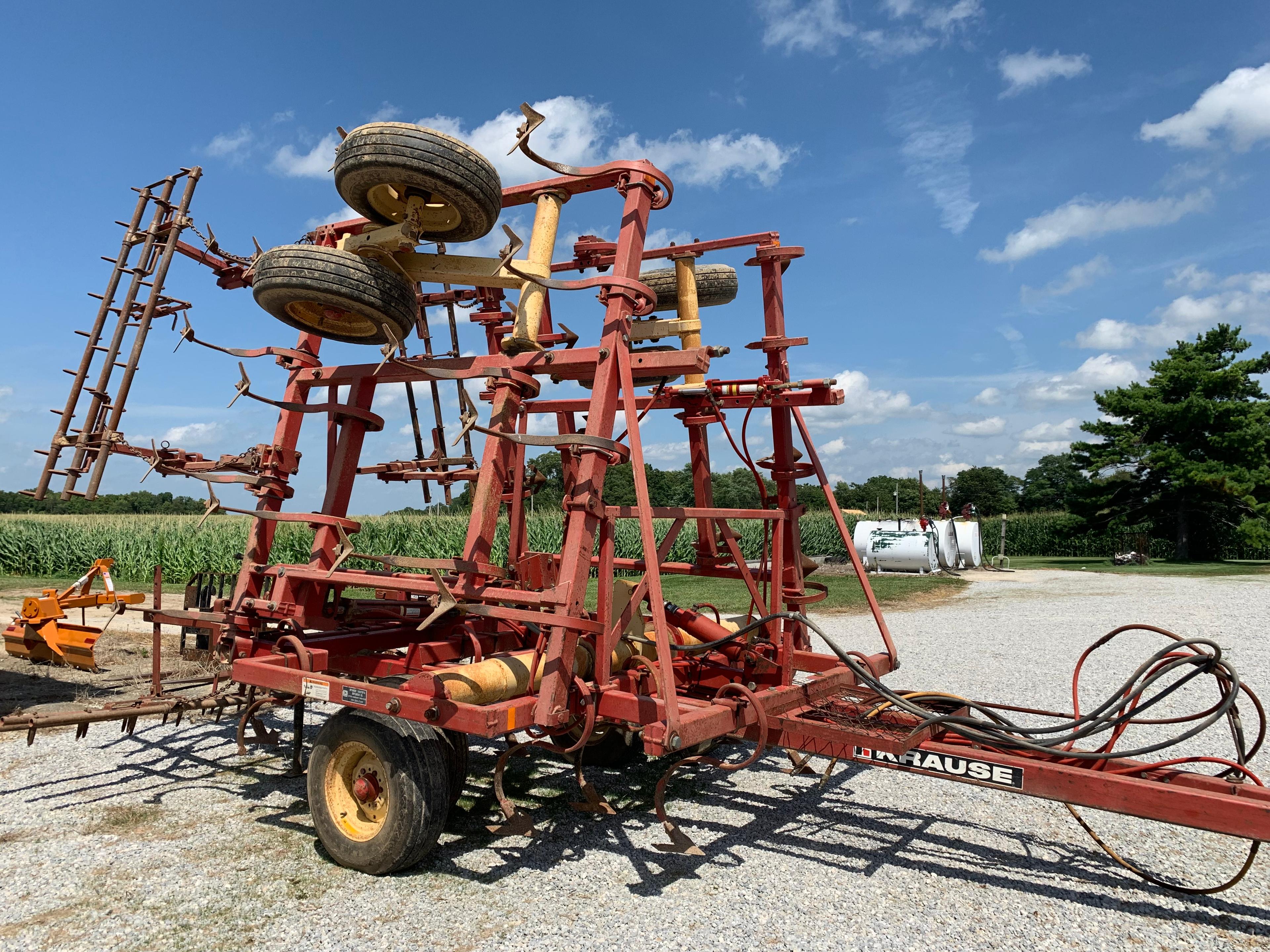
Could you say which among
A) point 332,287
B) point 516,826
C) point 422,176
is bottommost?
point 516,826

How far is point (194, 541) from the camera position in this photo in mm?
23047

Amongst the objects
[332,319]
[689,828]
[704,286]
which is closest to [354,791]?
[689,828]

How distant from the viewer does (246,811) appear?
17.7 feet

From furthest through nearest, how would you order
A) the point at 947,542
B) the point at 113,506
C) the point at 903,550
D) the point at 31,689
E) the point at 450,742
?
the point at 113,506 < the point at 947,542 < the point at 903,550 < the point at 31,689 < the point at 450,742

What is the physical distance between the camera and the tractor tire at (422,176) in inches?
183

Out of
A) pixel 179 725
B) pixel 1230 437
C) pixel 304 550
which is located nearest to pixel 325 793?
pixel 179 725

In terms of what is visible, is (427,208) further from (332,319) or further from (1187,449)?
(1187,449)

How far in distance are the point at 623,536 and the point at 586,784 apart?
21329 mm

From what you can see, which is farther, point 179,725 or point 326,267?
point 179,725

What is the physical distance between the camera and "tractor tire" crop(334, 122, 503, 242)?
4652 mm

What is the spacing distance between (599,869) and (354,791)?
1.42 m

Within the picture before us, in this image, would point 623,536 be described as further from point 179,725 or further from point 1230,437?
point 1230,437

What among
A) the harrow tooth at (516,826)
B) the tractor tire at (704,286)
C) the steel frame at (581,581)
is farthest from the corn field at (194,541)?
the harrow tooth at (516,826)

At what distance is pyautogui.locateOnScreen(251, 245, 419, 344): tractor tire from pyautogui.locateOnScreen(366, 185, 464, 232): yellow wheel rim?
14.4 inches
